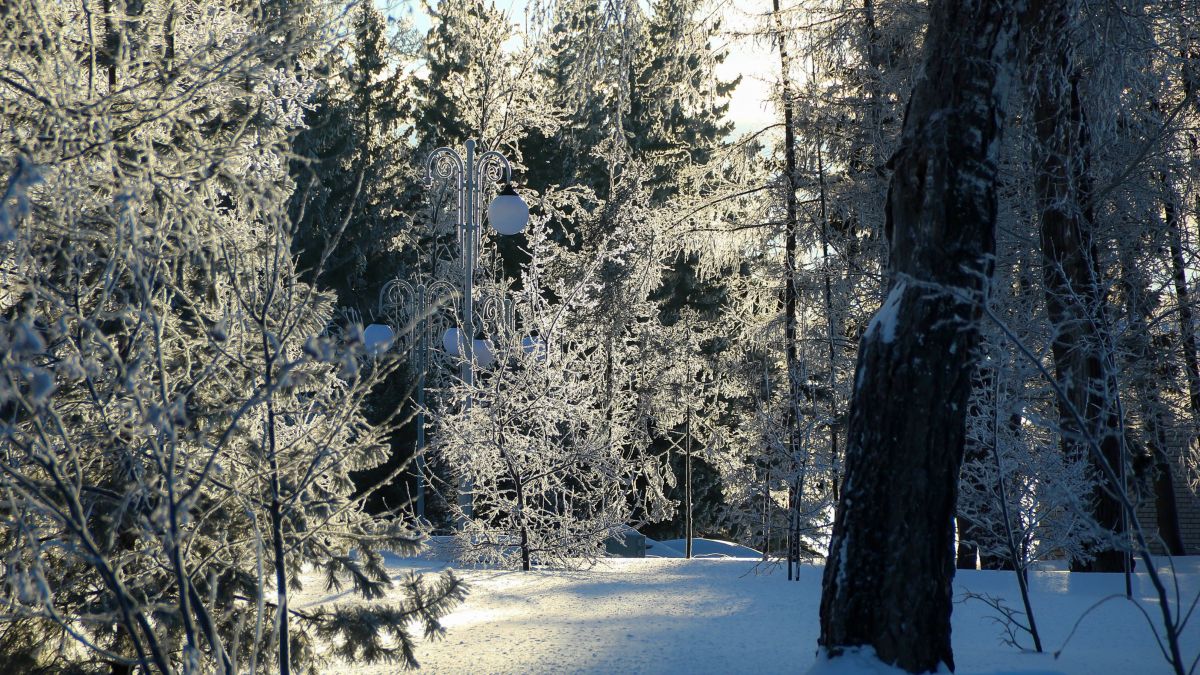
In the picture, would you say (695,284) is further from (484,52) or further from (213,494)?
(213,494)

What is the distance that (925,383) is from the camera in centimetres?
465

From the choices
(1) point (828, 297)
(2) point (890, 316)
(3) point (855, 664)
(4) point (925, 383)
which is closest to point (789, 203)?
(1) point (828, 297)

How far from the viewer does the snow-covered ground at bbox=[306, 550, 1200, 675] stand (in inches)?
217

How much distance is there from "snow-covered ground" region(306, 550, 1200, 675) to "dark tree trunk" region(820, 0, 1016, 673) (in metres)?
0.70

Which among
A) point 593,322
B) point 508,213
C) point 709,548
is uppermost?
point 593,322

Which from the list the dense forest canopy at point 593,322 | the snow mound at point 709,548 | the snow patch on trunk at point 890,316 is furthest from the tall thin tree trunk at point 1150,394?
the snow mound at point 709,548

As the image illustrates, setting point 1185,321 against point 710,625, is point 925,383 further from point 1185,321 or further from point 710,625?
point 1185,321

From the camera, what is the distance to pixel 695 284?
25875 millimetres

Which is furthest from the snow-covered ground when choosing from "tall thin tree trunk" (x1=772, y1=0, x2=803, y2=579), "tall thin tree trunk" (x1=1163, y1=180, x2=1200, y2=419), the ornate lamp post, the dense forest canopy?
"tall thin tree trunk" (x1=772, y1=0, x2=803, y2=579)

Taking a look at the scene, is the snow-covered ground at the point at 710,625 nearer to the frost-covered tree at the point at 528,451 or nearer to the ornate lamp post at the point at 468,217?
the frost-covered tree at the point at 528,451

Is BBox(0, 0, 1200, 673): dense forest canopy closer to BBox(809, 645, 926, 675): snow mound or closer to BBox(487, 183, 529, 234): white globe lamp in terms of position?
BBox(809, 645, 926, 675): snow mound

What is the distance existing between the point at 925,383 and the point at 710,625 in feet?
9.50

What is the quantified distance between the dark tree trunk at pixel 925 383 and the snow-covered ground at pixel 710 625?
703 mm

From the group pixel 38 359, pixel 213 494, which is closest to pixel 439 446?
pixel 213 494
